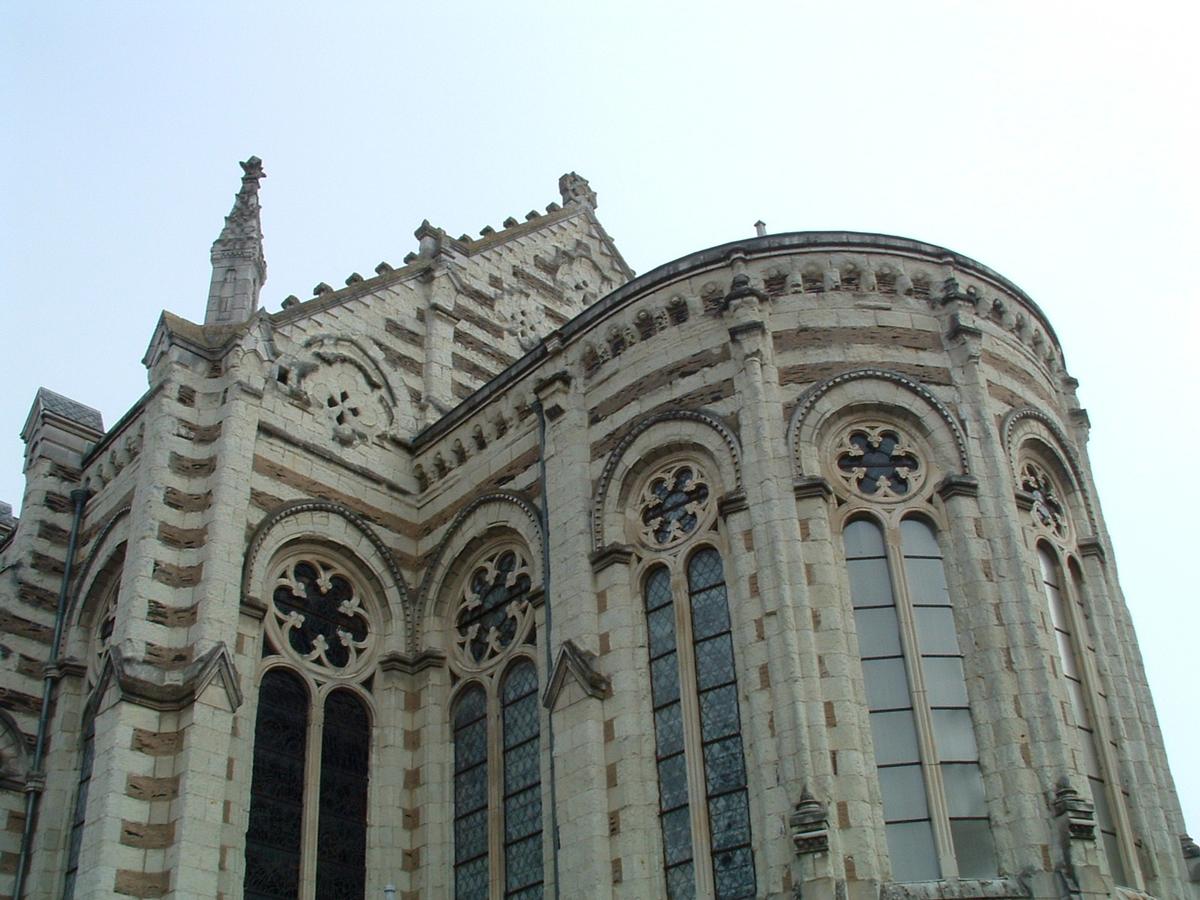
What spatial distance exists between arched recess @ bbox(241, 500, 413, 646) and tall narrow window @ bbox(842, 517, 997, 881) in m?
7.68

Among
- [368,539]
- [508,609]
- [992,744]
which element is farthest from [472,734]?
[992,744]

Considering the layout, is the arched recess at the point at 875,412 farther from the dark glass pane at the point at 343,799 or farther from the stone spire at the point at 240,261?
the stone spire at the point at 240,261

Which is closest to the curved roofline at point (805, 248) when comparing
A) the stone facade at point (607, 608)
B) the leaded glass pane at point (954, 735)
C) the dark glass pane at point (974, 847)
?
the stone facade at point (607, 608)

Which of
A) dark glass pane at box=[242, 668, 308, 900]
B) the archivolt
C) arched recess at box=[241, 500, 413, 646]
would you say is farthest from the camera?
arched recess at box=[241, 500, 413, 646]

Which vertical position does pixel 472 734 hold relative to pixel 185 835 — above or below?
above

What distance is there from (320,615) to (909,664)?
9152 mm

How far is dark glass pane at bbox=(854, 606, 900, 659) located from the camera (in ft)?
58.0

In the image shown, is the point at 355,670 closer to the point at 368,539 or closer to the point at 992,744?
the point at 368,539

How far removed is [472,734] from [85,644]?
6.34 m

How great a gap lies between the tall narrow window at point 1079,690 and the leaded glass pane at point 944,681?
1294 mm

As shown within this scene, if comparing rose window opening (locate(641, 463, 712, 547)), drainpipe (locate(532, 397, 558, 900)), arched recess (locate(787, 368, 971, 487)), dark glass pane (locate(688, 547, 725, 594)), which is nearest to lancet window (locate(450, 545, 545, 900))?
drainpipe (locate(532, 397, 558, 900))

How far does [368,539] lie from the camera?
22.8 m

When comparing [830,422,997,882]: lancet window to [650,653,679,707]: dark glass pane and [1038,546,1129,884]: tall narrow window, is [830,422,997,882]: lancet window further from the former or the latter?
[650,653,679,707]: dark glass pane

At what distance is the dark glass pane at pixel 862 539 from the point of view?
18500mm
